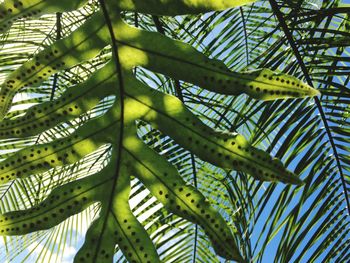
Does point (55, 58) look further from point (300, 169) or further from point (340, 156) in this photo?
point (340, 156)

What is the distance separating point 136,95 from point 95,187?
15cm

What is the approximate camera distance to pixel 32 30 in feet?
6.65

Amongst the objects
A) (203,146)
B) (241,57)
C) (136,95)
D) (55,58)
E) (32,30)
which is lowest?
(203,146)

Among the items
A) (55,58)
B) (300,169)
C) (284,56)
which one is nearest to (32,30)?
(284,56)

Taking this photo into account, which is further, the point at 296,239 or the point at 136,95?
the point at 296,239

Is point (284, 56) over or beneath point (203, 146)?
over

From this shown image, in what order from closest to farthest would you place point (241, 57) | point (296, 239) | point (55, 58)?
point (55, 58) → point (296, 239) → point (241, 57)

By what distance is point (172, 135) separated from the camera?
770mm

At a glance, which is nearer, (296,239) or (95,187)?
(95,187)

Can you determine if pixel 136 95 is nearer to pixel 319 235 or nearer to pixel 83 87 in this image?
pixel 83 87

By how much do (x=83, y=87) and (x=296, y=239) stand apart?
837 millimetres

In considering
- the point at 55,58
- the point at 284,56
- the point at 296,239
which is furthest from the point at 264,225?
the point at 55,58

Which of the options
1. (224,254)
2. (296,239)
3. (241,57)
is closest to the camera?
(224,254)

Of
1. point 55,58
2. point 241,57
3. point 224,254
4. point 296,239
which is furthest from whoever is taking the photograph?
point 241,57
